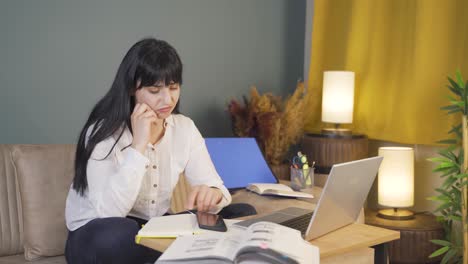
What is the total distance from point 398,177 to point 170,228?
1.95 metres

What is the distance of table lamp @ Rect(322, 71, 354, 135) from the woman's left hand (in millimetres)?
1660

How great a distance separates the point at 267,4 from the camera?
13.0ft

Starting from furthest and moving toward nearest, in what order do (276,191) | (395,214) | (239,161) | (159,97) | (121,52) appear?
(395,214) < (121,52) < (239,161) < (276,191) < (159,97)

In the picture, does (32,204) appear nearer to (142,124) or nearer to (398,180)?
(142,124)

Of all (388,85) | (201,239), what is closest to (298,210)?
(201,239)

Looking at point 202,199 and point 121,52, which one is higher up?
point 121,52

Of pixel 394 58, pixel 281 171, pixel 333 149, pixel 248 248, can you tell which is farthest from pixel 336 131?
pixel 248 248

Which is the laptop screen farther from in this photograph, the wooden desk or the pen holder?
the wooden desk

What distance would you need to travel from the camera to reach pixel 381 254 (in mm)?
1769

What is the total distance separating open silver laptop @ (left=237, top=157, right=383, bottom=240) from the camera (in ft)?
5.26

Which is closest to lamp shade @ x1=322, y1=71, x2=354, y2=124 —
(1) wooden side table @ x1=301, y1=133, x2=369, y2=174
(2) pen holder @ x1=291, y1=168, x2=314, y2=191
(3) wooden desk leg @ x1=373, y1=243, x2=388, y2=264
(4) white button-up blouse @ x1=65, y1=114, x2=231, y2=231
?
(1) wooden side table @ x1=301, y1=133, x2=369, y2=174

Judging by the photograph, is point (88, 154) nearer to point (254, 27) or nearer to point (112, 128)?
point (112, 128)

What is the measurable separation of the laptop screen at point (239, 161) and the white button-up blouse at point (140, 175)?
657mm

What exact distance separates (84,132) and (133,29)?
4.13 ft
